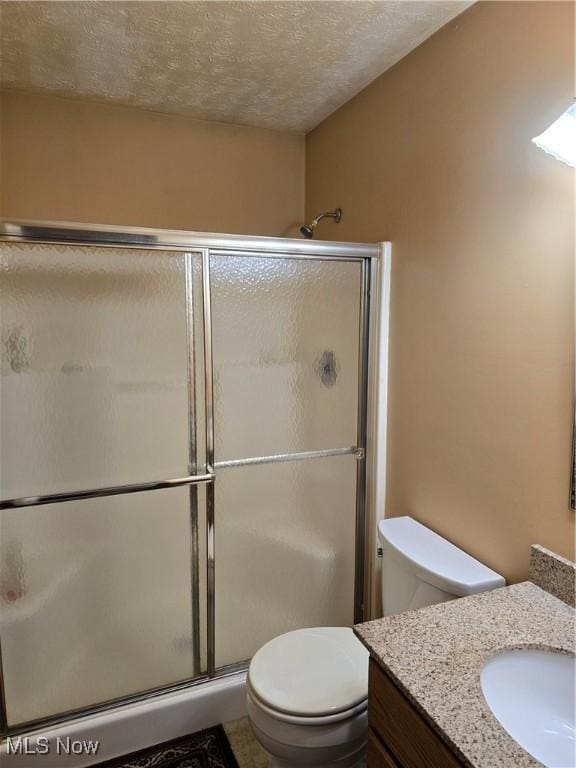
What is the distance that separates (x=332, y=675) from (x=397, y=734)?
1.53 feet

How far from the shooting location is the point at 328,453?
6.57ft

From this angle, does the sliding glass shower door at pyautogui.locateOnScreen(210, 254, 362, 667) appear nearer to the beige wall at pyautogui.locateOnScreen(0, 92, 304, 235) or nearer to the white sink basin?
the beige wall at pyautogui.locateOnScreen(0, 92, 304, 235)

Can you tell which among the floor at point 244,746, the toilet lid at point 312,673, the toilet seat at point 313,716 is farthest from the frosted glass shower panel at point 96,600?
the toilet seat at point 313,716

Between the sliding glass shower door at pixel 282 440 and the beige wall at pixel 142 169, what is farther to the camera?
the beige wall at pixel 142 169

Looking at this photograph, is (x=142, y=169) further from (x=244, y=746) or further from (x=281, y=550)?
(x=244, y=746)

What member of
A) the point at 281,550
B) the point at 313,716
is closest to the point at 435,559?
the point at 313,716

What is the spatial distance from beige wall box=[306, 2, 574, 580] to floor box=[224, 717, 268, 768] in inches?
37.4

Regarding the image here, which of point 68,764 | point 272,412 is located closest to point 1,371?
point 272,412

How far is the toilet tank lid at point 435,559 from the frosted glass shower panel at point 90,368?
29.8 inches

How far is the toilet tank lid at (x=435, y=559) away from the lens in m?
1.40

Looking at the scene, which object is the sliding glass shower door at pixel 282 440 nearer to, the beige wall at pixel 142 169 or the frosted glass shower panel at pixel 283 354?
the frosted glass shower panel at pixel 283 354

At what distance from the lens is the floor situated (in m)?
1.68

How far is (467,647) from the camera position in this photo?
1042mm

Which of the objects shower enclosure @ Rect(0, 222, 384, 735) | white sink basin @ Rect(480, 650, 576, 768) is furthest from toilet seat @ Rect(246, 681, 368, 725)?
shower enclosure @ Rect(0, 222, 384, 735)
